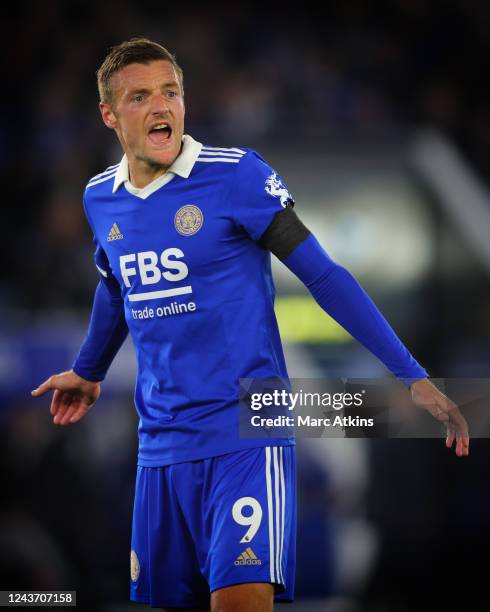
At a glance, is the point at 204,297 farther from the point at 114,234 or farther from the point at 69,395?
the point at 69,395

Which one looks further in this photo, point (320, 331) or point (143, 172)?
point (320, 331)

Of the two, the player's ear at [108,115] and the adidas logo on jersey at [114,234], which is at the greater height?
the player's ear at [108,115]

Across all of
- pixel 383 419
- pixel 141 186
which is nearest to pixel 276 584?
pixel 383 419

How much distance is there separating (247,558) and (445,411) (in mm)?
684

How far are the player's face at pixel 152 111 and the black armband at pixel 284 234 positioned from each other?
396mm

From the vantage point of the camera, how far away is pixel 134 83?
11.2ft

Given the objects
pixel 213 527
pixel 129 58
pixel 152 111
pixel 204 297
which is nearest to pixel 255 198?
pixel 204 297

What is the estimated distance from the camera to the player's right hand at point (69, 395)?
12.6 ft

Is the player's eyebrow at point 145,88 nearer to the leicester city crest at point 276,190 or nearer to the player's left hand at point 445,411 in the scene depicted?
the leicester city crest at point 276,190

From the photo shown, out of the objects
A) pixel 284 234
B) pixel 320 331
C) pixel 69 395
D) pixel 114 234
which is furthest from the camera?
pixel 320 331

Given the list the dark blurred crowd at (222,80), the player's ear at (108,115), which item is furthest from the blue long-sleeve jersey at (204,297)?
the dark blurred crowd at (222,80)

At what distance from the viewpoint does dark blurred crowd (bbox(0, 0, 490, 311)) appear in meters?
8.89

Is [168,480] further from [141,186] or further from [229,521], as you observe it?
[141,186]

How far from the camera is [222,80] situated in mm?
9789
